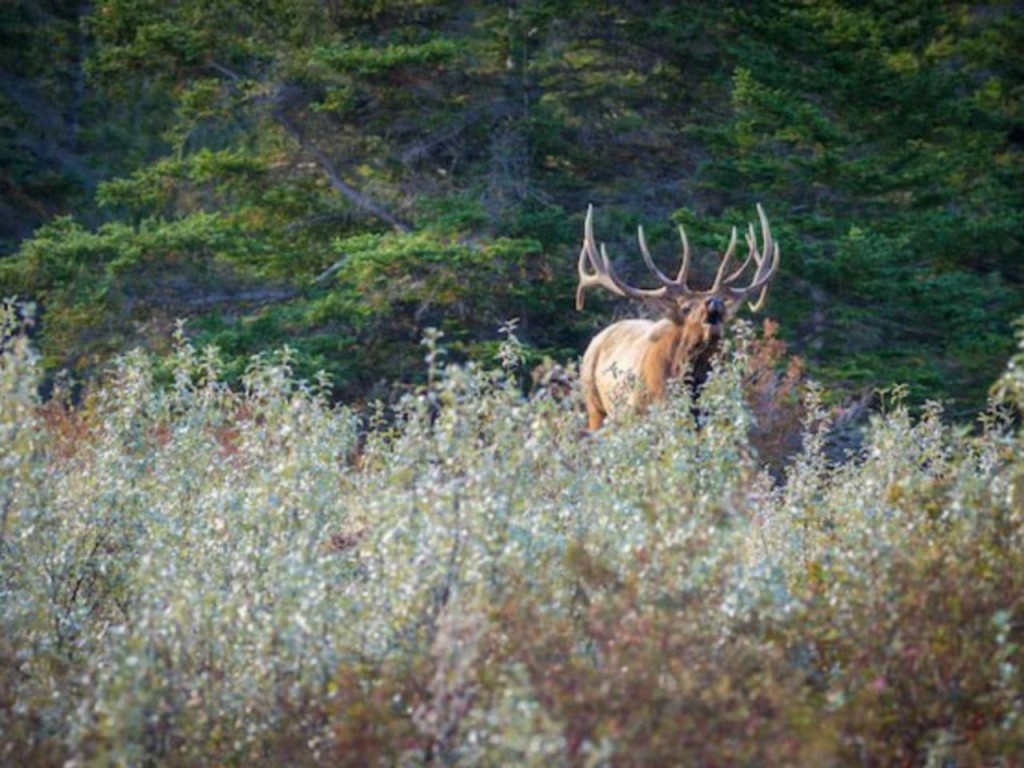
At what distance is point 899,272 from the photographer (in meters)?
16.4

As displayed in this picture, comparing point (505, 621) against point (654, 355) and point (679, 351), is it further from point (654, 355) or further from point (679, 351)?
point (654, 355)

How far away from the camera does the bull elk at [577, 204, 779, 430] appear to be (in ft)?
34.0

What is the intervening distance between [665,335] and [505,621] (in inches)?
234

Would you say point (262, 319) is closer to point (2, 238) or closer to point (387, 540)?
point (2, 238)

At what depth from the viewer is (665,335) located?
430 inches

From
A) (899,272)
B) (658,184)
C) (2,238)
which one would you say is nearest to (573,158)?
(658,184)

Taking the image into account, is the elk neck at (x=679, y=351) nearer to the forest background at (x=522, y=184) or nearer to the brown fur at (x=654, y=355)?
the brown fur at (x=654, y=355)

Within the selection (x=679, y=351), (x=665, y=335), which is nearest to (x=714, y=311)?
(x=679, y=351)

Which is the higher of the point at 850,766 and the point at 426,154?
the point at 850,766

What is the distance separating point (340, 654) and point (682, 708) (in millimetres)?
1274

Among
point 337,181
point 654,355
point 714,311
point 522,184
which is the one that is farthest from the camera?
point 337,181

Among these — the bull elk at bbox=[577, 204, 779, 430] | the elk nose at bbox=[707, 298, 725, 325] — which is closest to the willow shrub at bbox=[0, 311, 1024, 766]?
the bull elk at bbox=[577, 204, 779, 430]

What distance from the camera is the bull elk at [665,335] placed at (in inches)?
408

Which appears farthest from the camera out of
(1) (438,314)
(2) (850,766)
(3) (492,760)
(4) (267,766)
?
(1) (438,314)
